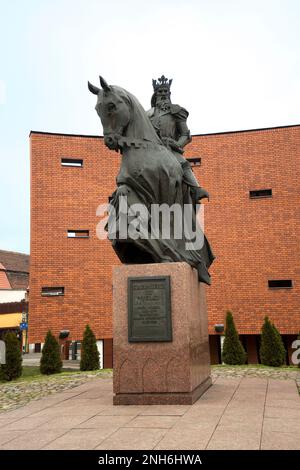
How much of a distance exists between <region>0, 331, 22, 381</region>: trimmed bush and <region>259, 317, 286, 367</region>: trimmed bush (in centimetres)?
661

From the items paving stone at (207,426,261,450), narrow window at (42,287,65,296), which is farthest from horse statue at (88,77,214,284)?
narrow window at (42,287,65,296)

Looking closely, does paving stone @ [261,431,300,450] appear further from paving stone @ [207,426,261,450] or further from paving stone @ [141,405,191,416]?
paving stone @ [141,405,191,416]

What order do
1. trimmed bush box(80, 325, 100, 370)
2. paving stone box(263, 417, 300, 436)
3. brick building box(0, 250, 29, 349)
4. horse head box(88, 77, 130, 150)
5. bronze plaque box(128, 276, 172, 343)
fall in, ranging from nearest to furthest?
paving stone box(263, 417, 300, 436) < bronze plaque box(128, 276, 172, 343) < horse head box(88, 77, 130, 150) < trimmed bush box(80, 325, 100, 370) < brick building box(0, 250, 29, 349)

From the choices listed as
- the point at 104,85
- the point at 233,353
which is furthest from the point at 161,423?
the point at 233,353

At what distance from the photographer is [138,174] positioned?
5.91m

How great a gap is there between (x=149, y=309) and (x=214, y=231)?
12950 millimetres

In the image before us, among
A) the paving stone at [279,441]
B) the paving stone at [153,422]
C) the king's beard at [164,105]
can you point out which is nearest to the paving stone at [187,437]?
the paving stone at [153,422]

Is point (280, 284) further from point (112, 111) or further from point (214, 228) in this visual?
point (112, 111)

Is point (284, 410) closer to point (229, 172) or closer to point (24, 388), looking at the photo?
point (24, 388)

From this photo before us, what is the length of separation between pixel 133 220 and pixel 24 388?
443cm

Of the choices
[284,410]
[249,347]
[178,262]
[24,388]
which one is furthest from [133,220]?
[249,347]

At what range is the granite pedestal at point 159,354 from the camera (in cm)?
523

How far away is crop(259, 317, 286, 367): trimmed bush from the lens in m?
12.1
